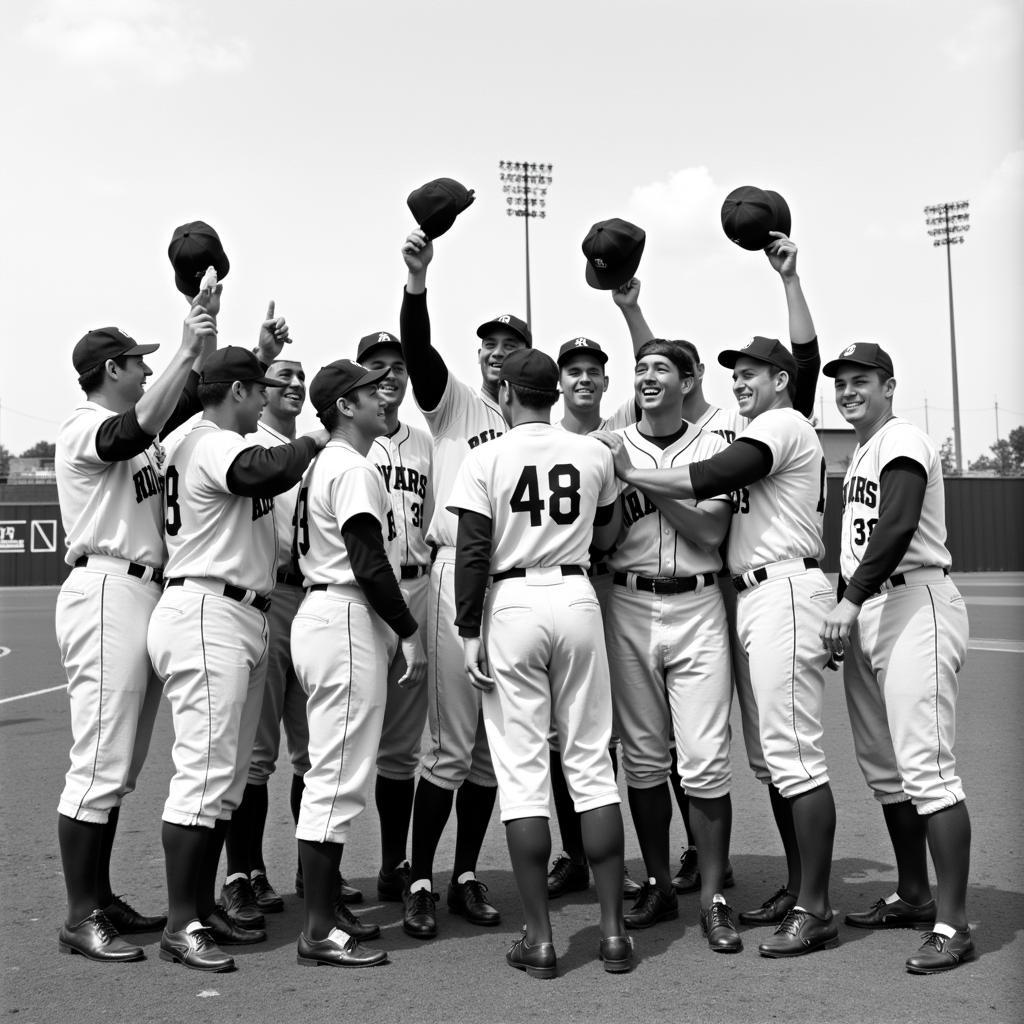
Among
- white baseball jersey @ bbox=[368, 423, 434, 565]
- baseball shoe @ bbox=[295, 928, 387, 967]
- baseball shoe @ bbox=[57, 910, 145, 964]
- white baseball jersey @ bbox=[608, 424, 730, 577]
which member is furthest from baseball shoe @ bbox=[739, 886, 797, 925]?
baseball shoe @ bbox=[57, 910, 145, 964]

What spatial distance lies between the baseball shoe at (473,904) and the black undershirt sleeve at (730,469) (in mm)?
1907

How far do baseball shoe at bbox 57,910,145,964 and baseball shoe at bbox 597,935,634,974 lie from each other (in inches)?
68.3

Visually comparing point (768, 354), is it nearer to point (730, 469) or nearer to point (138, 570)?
point (730, 469)

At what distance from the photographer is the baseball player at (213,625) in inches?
160

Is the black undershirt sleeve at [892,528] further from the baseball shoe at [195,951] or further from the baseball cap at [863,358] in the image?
the baseball shoe at [195,951]

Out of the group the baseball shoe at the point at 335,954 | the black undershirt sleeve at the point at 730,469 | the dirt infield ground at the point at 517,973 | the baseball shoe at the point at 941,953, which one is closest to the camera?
the dirt infield ground at the point at 517,973

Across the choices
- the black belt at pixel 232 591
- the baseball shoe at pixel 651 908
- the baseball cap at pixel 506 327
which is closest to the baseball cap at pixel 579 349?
the baseball cap at pixel 506 327

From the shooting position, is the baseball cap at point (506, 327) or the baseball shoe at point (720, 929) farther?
the baseball cap at point (506, 327)

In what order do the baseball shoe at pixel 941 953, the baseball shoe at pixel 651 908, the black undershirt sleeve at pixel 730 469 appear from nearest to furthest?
1. the baseball shoe at pixel 941 953
2. the black undershirt sleeve at pixel 730 469
3. the baseball shoe at pixel 651 908

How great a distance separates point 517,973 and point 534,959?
9cm

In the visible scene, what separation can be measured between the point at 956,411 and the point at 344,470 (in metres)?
50.3

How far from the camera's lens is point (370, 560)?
4145mm

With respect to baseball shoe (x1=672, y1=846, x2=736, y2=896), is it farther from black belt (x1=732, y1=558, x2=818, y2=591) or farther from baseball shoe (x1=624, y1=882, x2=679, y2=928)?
black belt (x1=732, y1=558, x2=818, y2=591)

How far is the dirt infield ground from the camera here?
3531 millimetres
